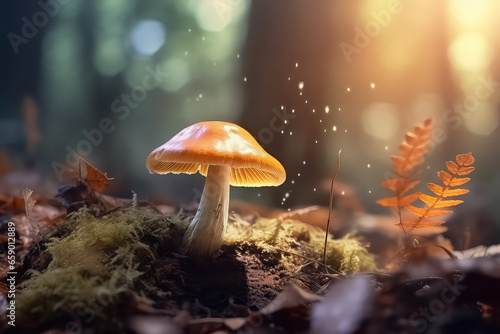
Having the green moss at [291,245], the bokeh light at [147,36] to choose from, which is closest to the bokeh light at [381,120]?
the green moss at [291,245]

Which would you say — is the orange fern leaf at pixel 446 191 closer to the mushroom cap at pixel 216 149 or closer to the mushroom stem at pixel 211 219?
the mushroom cap at pixel 216 149

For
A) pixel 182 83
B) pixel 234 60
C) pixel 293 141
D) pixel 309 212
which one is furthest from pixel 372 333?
pixel 182 83

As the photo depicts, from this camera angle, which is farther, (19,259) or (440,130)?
(440,130)

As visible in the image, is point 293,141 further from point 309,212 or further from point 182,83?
point 182,83

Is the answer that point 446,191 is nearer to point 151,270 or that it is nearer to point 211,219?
point 211,219

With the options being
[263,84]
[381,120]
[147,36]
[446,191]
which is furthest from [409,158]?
[147,36]

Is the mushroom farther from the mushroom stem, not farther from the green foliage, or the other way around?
the green foliage
